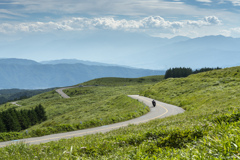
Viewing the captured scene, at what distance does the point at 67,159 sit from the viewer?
7.01 metres

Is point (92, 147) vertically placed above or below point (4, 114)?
above

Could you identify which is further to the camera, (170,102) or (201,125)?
(170,102)

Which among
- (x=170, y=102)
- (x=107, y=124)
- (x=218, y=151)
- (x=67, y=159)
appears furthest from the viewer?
(x=170, y=102)

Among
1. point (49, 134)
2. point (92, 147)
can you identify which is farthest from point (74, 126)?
point (92, 147)

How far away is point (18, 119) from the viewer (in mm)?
63125

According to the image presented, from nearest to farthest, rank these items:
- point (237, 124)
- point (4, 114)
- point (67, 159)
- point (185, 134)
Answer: point (67, 159) < point (237, 124) < point (185, 134) < point (4, 114)

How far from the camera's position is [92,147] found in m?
Result: 9.44

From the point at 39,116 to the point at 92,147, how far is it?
226 ft

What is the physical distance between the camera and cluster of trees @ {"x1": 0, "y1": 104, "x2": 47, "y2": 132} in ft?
188

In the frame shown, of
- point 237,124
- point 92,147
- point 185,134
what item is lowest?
point 92,147

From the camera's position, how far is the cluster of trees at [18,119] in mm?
57250

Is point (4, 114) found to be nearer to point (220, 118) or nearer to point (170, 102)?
point (170, 102)

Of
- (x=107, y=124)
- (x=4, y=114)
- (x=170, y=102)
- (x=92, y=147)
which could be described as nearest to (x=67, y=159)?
(x=92, y=147)

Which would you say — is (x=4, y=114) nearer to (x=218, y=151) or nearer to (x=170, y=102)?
(x=170, y=102)
